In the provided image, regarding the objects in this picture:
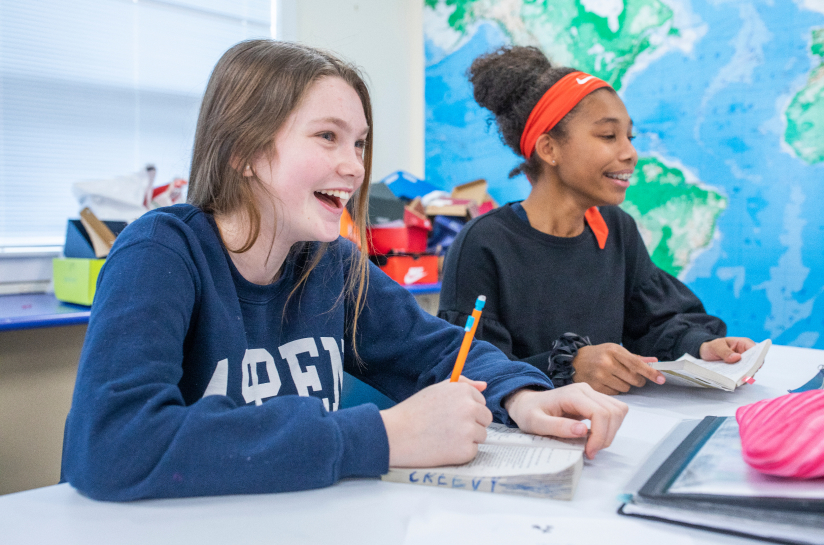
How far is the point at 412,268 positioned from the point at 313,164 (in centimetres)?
159

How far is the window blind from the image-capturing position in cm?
210

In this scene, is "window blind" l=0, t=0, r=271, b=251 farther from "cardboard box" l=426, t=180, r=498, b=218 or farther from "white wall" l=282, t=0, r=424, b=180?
"cardboard box" l=426, t=180, r=498, b=218

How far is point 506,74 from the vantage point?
143 centimetres

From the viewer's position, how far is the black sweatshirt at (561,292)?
1.25m

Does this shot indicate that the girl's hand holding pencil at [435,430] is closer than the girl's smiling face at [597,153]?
Yes

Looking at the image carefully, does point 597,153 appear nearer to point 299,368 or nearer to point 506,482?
point 299,368

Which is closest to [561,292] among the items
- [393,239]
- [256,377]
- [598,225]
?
[598,225]

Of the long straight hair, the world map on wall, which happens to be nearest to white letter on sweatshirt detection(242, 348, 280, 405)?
the long straight hair

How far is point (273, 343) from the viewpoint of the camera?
0.82 meters

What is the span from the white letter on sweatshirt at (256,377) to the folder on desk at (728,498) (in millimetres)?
465

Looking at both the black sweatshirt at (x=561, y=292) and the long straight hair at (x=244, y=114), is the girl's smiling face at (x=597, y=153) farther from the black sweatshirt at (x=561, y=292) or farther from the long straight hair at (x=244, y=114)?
the long straight hair at (x=244, y=114)

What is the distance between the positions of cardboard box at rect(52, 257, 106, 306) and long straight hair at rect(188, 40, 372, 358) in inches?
42.7

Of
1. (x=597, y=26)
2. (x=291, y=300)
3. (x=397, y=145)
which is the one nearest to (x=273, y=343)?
(x=291, y=300)

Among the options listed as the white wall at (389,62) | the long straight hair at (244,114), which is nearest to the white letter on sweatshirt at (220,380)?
the long straight hair at (244,114)
